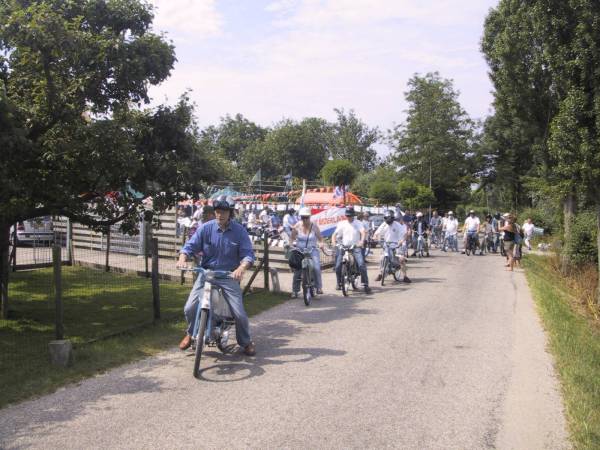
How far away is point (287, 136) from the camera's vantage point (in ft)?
251

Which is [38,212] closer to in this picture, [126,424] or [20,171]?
[20,171]

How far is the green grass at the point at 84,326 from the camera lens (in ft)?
19.5

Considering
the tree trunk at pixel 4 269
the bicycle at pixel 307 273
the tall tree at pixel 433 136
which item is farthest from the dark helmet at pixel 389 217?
the tall tree at pixel 433 136

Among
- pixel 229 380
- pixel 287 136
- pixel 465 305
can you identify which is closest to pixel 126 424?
pixel 229 380

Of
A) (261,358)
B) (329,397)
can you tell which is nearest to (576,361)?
(329,397)

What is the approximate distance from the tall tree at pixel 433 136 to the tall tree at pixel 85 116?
38119 millimetres

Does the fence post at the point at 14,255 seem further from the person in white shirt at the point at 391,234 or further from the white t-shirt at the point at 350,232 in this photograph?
the person in white shirt at the point at 391,234

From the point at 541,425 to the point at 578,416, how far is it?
39 cm

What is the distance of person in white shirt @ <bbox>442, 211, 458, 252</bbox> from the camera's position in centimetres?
2573

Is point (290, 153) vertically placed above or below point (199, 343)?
above

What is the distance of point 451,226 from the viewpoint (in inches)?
1017

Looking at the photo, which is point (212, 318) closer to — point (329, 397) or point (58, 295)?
point (329, 397)

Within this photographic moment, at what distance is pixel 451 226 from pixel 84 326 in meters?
20.1

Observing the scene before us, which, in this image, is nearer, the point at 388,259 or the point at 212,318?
the point at 212,318
